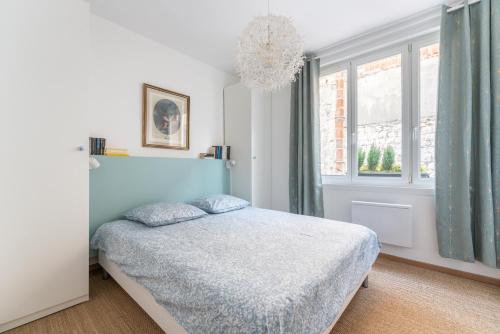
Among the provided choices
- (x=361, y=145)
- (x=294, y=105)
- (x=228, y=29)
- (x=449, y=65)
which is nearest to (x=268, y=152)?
(x=294, y=105)

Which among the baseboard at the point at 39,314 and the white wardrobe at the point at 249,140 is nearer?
the baseboard at the point at 39,314

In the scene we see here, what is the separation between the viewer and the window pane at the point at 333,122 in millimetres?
2963

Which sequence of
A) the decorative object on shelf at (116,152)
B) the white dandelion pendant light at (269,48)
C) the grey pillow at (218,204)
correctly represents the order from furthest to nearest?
1. the grey pillow at (218,204)
2. the decorative object on shelf at (116,152)
3. the white dandelion pendant light at (269,48)

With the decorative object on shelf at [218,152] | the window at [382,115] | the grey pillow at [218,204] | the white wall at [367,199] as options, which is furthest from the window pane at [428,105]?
the decorative object on shelf at [218,152]

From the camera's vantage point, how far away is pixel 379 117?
8.79ft

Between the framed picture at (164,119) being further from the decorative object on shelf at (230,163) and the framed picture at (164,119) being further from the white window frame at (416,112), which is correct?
the white window frame at (416,112)

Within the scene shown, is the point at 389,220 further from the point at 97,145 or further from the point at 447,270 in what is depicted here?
the point at 97,145

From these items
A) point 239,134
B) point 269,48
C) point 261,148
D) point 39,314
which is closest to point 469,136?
point 269,48

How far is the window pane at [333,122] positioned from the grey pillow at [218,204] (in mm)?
1404

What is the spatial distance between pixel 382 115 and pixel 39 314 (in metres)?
3.79

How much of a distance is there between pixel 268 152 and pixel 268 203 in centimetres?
85

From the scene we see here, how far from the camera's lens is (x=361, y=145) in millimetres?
2812

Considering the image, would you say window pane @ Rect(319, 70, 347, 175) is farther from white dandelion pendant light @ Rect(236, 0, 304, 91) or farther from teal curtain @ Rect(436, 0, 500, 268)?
white dandelion pendant light @ Rect(236, 0, 304, 91)

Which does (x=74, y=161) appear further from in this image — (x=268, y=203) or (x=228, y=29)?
(x=268, y=203)
